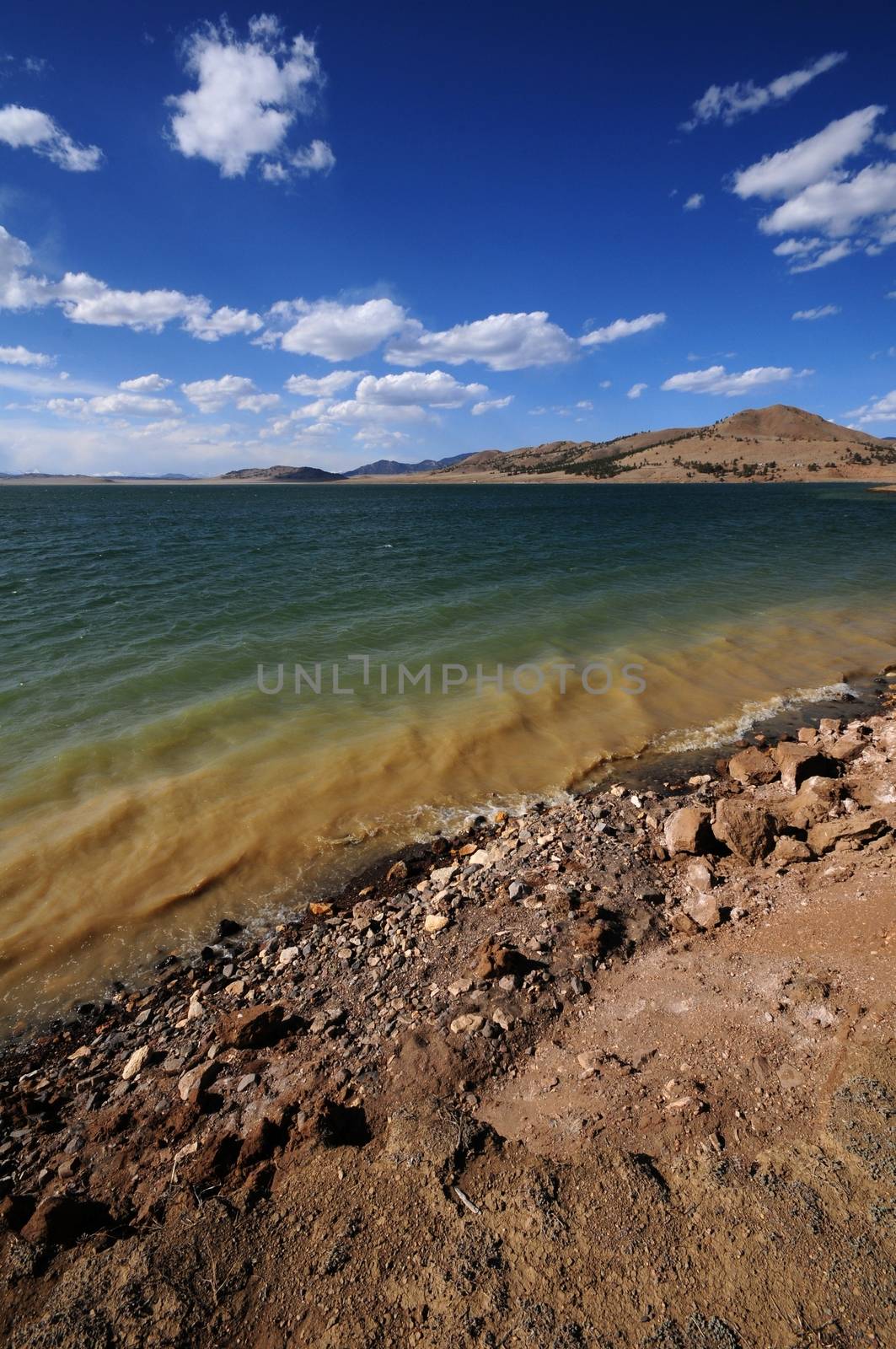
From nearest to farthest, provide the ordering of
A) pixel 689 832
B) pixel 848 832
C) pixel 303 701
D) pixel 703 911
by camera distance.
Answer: pixel 703 911 → pixel 848 832 → pixel 689 832 → pixel 303 701

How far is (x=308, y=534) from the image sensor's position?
5488cm

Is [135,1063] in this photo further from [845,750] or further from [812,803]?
[845,750]

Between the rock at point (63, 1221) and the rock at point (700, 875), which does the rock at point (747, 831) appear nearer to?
the rock at point (700, 875)

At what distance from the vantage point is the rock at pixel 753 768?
9695 mm

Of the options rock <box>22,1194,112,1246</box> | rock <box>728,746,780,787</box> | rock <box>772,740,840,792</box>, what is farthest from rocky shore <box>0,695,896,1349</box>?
rock <box>728,746,780,787</box>

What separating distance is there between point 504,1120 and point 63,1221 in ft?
10.5

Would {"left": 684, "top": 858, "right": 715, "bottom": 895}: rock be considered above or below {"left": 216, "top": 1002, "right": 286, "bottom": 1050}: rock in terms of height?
above

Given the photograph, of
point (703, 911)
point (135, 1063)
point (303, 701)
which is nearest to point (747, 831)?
point (703, 911)

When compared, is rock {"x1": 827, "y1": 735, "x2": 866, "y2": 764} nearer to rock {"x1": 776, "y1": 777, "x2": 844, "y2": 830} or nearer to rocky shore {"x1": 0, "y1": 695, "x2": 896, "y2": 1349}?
rock {"x1": 776, "y1": 777, "x2": 844, "y2": 830}

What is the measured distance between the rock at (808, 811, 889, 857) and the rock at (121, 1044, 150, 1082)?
7.81 metres

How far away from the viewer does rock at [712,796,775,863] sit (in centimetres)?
719

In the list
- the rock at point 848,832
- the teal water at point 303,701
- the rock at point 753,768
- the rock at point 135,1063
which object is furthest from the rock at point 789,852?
the rock at point 135,1063

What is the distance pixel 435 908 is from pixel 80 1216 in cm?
411

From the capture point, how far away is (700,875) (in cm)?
704
